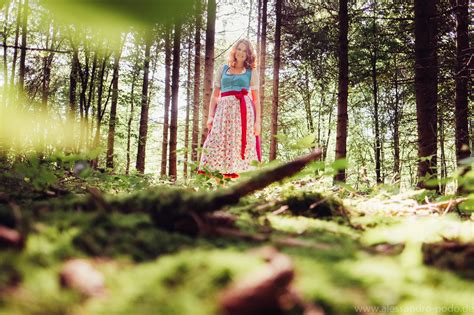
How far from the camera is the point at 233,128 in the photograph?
643 centimetres

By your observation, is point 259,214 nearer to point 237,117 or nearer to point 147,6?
point 147,6

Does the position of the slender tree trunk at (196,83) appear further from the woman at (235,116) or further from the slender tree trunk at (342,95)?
the woman at (235,116)

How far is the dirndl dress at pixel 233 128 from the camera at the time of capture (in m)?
6.26

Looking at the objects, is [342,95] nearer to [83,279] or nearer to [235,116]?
[235,116]

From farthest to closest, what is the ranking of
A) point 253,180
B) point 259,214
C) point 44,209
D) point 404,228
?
point 259,214 → point 253,180 → point 44,209 → point 404,228

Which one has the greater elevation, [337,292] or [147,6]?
[147,6]

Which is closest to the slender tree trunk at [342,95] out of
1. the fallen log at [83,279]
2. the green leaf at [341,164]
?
the green leaf at [341,164]

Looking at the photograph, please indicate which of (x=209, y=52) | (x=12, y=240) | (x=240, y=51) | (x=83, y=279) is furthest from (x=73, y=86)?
(x=83, y=279)

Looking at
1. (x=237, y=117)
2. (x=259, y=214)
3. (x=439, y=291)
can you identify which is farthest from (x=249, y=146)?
(x=439, y=291)

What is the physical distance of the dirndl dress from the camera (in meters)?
6.26

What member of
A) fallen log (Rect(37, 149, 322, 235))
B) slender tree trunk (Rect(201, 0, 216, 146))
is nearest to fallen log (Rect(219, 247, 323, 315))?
fallen log (Rect(37, 149, 322, 235))

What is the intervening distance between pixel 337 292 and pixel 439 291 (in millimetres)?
276

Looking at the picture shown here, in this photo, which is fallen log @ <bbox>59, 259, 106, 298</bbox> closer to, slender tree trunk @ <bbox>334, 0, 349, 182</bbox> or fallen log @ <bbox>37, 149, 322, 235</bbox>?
fallen log @ <bbox>37, 149, 322, 235</bbox>

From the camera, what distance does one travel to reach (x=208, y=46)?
28.8ft
